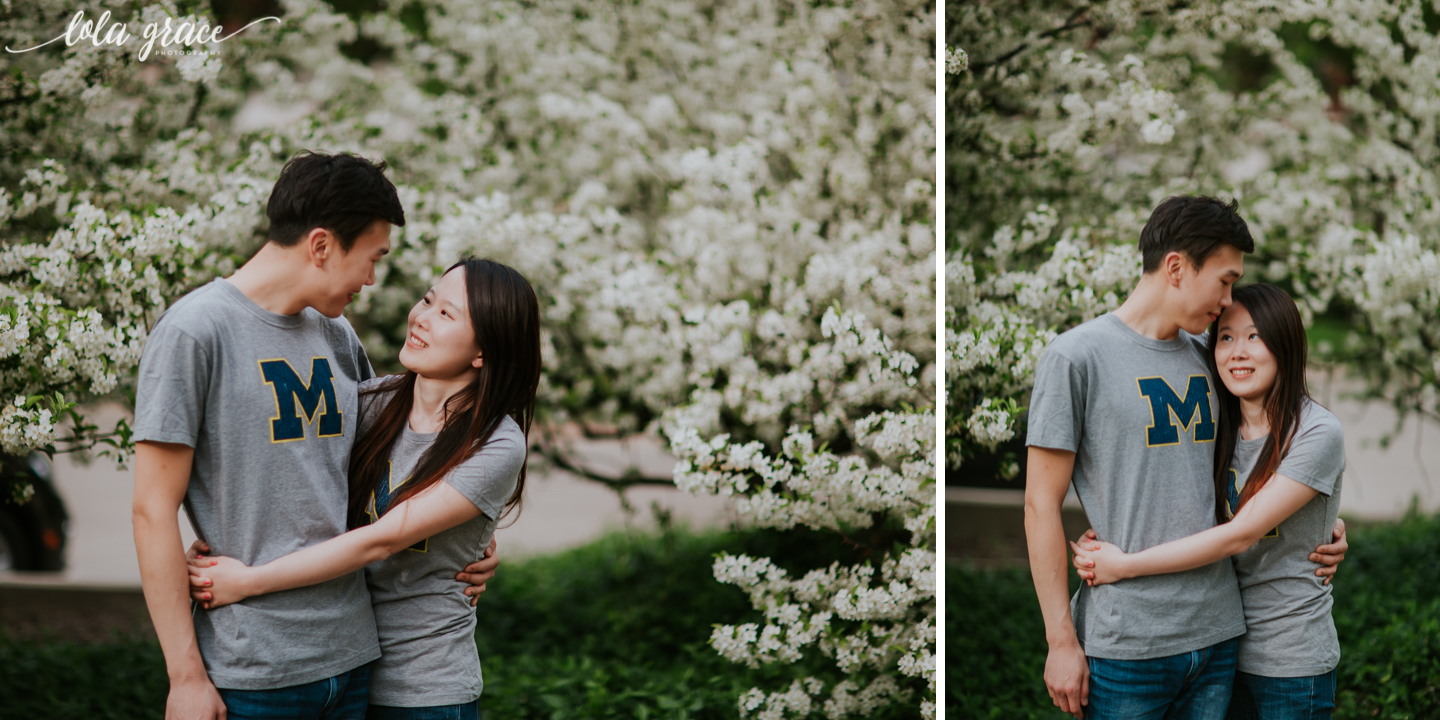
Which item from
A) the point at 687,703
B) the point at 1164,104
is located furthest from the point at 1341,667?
the point at 687,703

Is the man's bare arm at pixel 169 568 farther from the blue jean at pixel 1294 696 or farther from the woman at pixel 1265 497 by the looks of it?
the blue jean at pixel 1294 696

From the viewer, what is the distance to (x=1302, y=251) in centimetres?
422

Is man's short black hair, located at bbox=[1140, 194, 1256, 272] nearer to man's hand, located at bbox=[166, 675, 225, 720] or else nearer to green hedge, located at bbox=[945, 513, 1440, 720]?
green hedge, located at bbox=[945, 513, 1440, 720]

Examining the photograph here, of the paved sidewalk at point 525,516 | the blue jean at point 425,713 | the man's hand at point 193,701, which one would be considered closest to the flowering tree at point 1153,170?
the blue jean at point 425,713

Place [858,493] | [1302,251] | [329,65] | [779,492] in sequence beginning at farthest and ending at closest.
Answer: [329,65] → [1302,251] → [779,492] → [858,493]

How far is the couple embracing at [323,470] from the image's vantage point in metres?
1.99

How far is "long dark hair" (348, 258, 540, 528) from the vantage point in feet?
7.36

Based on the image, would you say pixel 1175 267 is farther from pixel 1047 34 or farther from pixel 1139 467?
pixel 1047 34

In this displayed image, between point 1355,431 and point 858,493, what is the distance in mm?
8907

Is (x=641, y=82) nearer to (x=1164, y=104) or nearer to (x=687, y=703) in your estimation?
(x=1164, y=104)

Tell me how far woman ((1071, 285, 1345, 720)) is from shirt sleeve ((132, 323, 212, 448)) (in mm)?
2110

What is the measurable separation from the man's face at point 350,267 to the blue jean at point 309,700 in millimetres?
829

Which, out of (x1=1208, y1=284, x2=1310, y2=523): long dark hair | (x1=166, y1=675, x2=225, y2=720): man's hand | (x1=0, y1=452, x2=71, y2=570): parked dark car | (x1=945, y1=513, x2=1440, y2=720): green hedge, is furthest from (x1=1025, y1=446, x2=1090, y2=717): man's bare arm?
(x1=0, y1=452, x2=71, y2=570): parked dark car

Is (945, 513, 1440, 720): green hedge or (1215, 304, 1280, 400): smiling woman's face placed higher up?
(1215, 304, 1280, 400): smiling woman's face
